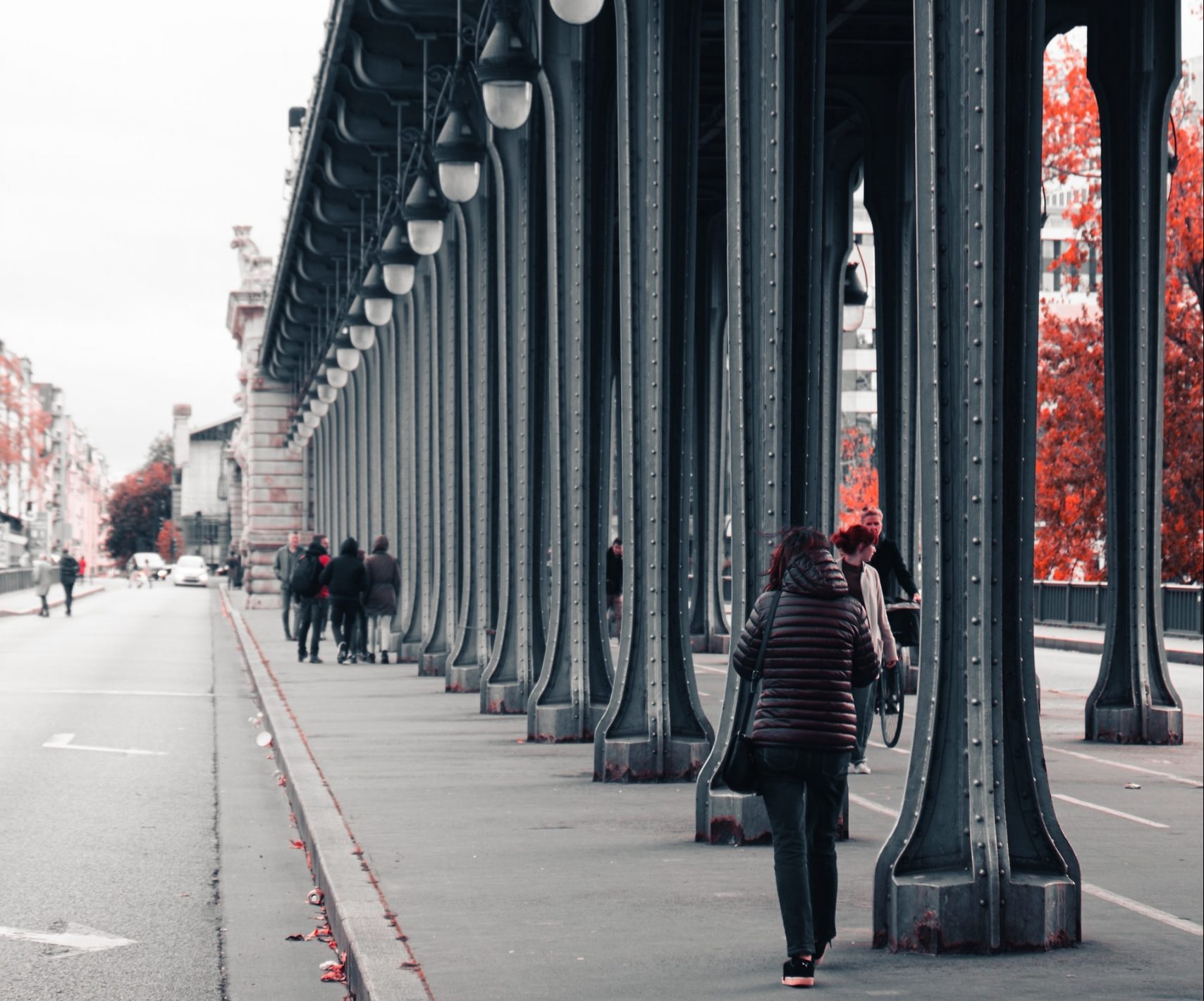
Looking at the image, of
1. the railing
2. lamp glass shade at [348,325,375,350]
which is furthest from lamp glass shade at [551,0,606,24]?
the railing

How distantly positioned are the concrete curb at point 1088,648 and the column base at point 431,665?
12038 millimetres

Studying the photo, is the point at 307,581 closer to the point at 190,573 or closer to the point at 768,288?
the point at 768,288

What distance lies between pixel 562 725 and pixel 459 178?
4473 millimetres

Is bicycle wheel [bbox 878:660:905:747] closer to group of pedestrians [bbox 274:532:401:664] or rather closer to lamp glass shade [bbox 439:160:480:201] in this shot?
lamp glass shade [bbox 439:160:480:201]

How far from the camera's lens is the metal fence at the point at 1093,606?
4078 cm

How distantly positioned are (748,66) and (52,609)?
5395cm

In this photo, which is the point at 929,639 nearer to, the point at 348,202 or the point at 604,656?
the point at 604,656

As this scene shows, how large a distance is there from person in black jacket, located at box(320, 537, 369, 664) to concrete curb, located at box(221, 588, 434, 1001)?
1348 cm

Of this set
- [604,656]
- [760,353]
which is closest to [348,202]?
[604,656]

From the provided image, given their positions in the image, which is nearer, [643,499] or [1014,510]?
[1014,510]

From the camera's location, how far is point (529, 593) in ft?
61.7

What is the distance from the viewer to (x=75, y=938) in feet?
28.5

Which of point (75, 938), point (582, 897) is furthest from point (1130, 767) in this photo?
point (75, 938)

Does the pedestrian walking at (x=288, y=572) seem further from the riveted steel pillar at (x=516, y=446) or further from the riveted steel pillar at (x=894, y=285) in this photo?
the riveted steel pillar at (x=516, y=446)
